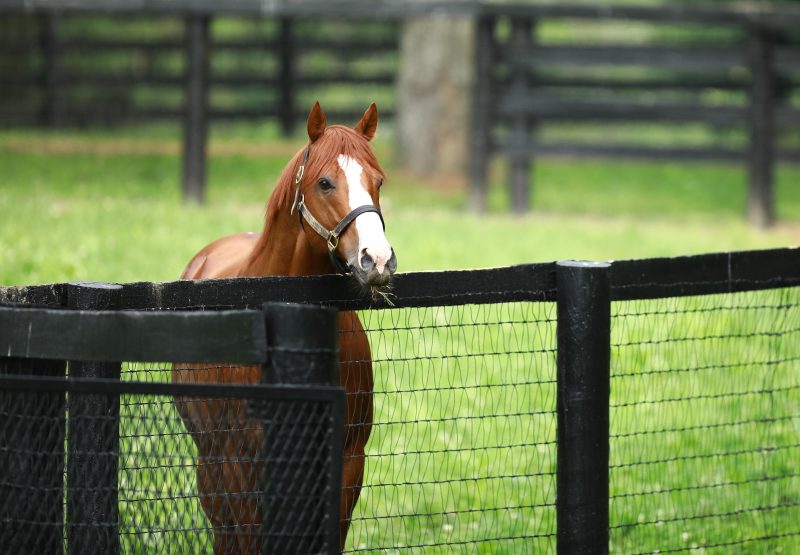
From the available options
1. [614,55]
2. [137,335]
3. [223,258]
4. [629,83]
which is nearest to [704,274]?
[223,258]

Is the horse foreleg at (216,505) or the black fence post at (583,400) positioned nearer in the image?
the horse foreleg at (216,505)

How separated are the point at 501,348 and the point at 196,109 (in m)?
6.82

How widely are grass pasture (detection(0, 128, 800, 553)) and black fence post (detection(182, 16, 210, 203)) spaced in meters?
0.32

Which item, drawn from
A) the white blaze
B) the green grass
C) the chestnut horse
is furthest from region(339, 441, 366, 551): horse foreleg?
the green grass

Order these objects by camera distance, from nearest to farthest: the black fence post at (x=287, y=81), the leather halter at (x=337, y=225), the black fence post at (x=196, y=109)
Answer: the leather halter at (x=337, y=225) < the black fence post at (x=196, y=109) < the black fence post at (x=287, y=81)

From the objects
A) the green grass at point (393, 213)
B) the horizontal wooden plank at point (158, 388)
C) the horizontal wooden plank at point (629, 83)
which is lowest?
the horizontal wooden plank at point (158, 388)

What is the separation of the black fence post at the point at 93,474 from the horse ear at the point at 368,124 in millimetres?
1590

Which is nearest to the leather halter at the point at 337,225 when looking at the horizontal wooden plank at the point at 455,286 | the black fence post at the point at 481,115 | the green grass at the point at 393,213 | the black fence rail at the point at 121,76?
the horizontal wooden plank at the point at 455,286

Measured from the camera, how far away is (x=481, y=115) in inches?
568

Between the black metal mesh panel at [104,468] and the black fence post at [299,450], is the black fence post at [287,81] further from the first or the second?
the black fence post at [299,450]

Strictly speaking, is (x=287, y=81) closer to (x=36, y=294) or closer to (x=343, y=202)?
(x=343, y=202)

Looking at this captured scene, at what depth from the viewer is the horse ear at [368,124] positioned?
14.9ft

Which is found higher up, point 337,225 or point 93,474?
point 337,225

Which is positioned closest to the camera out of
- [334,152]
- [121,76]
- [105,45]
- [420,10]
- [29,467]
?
[29,467]
